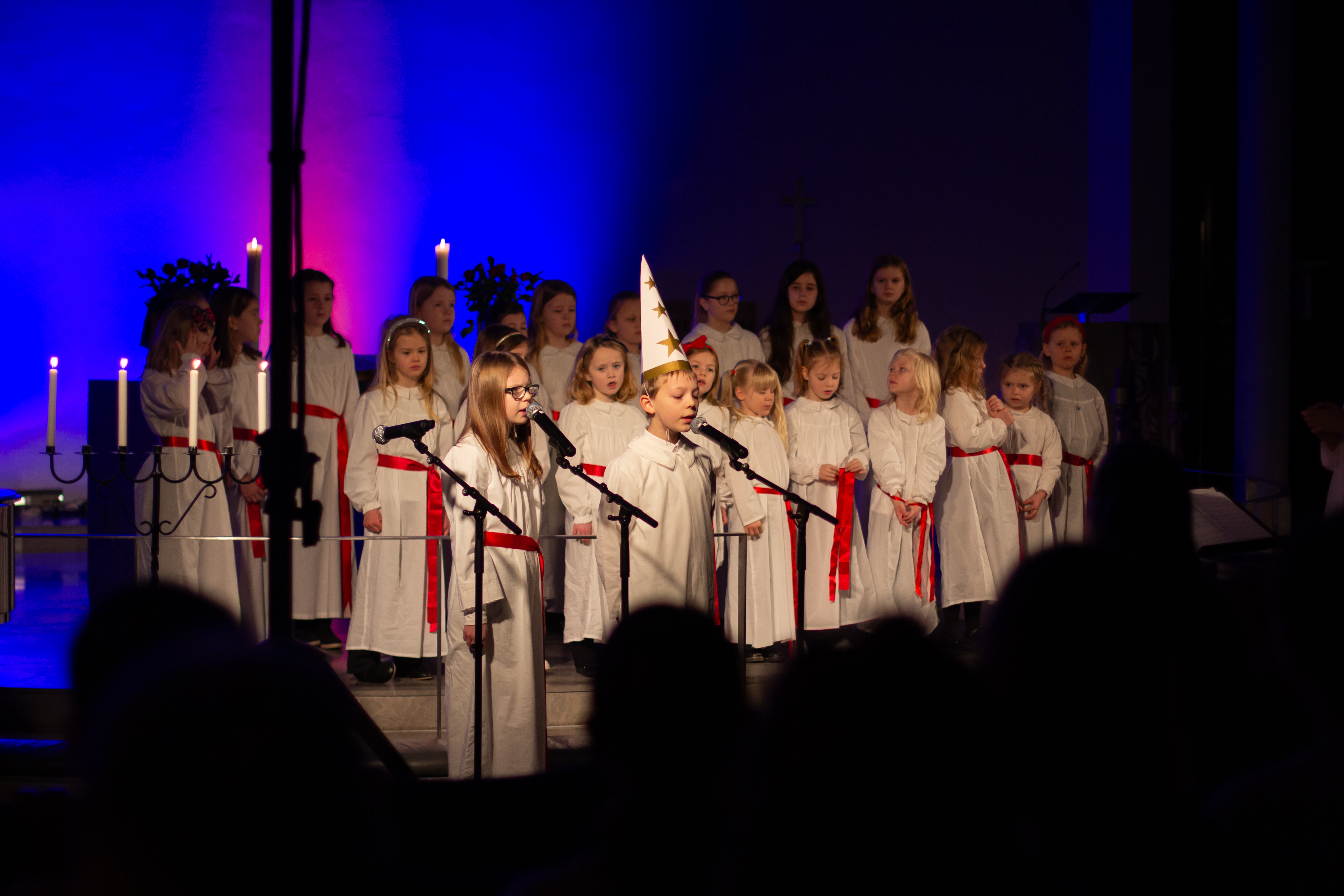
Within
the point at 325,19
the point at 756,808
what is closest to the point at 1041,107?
the point at 325,19

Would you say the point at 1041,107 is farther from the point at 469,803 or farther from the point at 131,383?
the point at 469,803

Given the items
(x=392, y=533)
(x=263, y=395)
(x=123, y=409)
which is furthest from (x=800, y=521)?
(x=123, y=409)

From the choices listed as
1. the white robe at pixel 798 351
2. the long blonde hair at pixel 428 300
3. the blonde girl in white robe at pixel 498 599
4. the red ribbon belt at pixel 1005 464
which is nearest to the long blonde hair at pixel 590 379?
the long blonde hair at pixel 428 300

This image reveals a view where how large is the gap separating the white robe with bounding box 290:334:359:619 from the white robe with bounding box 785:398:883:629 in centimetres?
210

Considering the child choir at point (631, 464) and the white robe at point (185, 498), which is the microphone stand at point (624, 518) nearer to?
the child choir at point (631, 464)

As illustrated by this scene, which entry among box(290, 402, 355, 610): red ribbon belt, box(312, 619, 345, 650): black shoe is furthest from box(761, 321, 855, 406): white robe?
box(312, 619, 345, 650): black shoe

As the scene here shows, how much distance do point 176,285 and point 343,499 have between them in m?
1.89

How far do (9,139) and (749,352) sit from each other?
639 cm

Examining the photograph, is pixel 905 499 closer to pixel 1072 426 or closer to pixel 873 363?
pixel 873 363

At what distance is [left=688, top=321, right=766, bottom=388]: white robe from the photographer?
598 centimetres

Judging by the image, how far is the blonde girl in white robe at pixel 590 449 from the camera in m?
4.84

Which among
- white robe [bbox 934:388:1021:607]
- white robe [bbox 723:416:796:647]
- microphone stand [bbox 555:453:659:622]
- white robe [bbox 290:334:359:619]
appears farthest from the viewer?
white robe [bbox 934:388:1021:607]

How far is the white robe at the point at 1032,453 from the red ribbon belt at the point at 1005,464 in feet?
0.12

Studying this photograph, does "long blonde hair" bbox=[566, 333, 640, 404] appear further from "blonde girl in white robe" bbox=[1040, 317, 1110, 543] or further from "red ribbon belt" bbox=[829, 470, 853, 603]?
"blonde girl in white robe" bbox=[1040, 317, 1110, 543]
